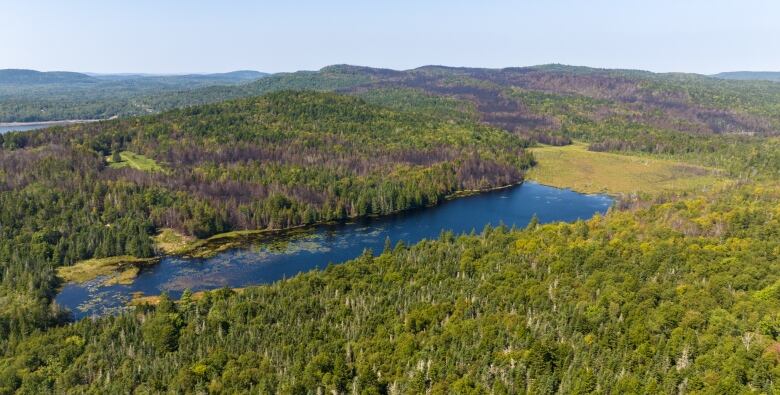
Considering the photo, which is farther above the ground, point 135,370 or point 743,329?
point 743,329

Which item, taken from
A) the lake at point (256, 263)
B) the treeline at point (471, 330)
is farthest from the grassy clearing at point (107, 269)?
the treeline at point (471, 330)

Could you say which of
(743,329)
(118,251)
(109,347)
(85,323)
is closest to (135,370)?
(109,347)

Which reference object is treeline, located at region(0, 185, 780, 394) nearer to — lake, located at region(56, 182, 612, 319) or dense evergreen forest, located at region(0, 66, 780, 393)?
dense evergreen forest, located at region(0, 66, 780, 393)

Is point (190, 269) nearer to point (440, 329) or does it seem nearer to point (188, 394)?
point (188, 394)

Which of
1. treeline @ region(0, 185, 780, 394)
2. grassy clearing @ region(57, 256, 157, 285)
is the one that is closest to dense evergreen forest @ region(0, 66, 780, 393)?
treeline @ region(0, 185, 780, 394)

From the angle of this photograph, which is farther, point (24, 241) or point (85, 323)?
point (24, 241)

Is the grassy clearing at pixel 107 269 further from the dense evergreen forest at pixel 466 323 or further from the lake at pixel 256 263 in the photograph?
the dense evergreen forest at pixel 466 323

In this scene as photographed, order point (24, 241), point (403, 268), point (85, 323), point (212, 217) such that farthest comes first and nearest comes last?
point (212, 217) → point (24, 241) → point (403, 268) → point (85, 323)
